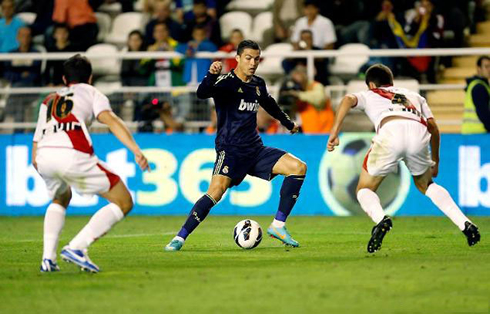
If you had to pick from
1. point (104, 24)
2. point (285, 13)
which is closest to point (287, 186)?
point (285, 13)

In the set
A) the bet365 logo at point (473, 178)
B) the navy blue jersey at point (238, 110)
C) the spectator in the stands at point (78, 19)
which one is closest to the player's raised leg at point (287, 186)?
the navy blue jersey at point (238, 110)

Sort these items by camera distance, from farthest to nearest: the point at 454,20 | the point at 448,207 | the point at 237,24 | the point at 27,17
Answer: the point at 27,17, the point at 237,24, the point at 454,20, the point at 448,207

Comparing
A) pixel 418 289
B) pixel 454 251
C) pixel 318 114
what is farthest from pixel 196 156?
pixel 418 289

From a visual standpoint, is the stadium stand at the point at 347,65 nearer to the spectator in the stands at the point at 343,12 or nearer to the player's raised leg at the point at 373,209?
the spectator in the stands at the point at 343,12

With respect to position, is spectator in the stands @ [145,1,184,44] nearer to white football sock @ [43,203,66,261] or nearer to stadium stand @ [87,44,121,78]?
stadium stand @ [87,44,121,78]

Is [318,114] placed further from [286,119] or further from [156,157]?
[286,119]

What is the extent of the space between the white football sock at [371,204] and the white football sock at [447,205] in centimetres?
66

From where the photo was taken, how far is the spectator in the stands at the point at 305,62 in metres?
18.1

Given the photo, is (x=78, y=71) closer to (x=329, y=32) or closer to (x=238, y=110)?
(x=238, y=110)

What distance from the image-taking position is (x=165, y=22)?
20094 mm

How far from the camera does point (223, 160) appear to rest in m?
11.6

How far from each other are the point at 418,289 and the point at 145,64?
37.1 feet

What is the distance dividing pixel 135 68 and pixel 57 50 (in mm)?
1950

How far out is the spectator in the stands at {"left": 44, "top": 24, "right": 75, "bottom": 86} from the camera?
18938 mm
